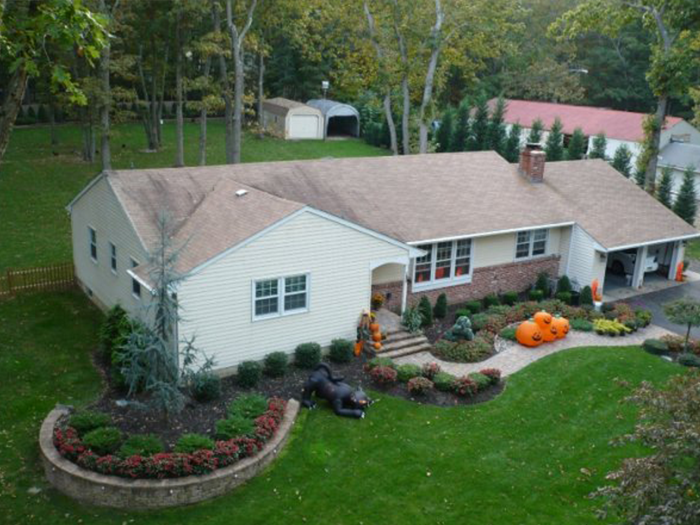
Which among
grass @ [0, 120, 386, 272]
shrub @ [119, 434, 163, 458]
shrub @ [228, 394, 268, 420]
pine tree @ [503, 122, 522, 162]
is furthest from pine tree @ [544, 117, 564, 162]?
shrub @ [119, 434, 163, 458]

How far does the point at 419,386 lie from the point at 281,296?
4245mm

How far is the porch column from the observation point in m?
26.6

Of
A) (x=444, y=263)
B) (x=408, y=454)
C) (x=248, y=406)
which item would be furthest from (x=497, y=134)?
(x=248, y=406)

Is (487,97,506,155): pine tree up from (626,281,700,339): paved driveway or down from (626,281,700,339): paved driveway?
up

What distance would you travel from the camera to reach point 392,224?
894 inches

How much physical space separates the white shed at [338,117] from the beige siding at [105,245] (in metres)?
33.7

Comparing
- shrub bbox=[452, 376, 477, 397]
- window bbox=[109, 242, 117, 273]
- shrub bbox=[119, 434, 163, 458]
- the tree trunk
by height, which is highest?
the tree trunk

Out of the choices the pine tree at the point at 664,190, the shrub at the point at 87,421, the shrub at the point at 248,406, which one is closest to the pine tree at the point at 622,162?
the pine tree at the point at 664,190

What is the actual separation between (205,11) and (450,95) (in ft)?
118

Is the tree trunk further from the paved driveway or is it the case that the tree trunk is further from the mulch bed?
the paved driveway

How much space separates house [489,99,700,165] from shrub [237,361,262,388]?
35008 mm

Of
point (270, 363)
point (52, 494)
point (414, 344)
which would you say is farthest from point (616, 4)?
point (52, 494)

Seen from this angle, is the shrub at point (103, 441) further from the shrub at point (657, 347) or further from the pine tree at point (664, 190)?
the pine tree at point (664, 190)

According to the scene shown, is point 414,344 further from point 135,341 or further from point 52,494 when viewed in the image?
point 52,494
